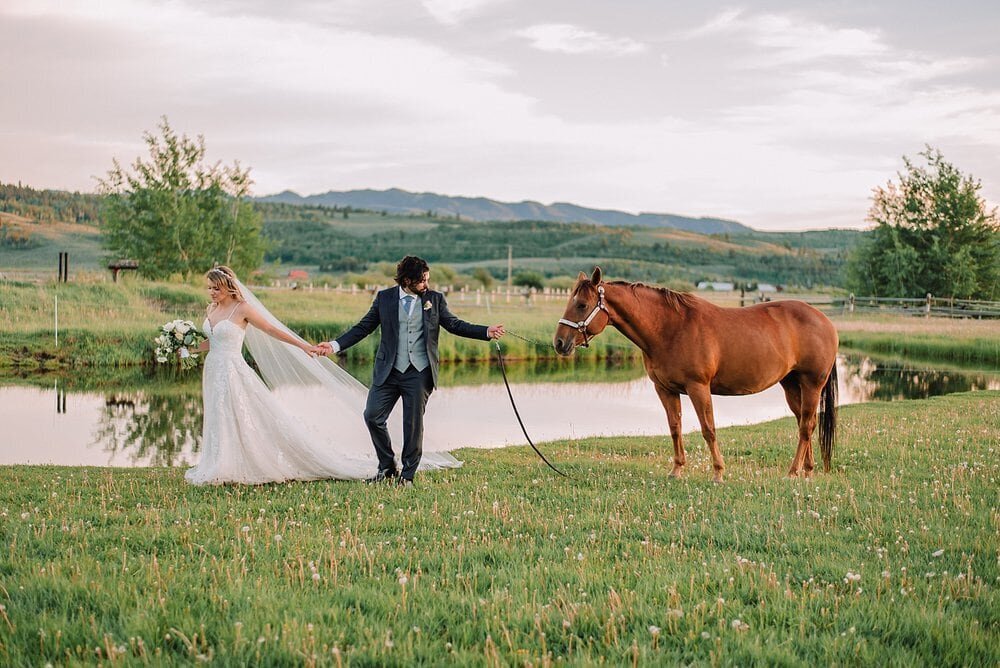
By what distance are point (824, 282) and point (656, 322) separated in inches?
4430

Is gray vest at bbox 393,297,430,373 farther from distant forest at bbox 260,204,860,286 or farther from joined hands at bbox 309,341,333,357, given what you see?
distant forest at bbox 260,204,860,286

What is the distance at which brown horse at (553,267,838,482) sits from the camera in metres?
9.69

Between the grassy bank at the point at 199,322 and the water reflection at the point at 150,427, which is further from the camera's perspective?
the grassy bank at the point at 199,322

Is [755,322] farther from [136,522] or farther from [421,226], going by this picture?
[421,226]

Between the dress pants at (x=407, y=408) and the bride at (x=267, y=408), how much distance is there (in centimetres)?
59

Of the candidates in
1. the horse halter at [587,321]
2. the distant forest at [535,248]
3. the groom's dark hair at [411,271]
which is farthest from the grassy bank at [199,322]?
the distant forest at [535,248]

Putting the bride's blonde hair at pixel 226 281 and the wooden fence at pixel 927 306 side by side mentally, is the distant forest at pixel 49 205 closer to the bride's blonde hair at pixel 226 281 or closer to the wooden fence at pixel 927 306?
the wooden fence at pixel 927 306

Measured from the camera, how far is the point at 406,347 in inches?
363

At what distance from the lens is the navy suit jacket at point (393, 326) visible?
360 inches

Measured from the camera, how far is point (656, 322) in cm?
1002

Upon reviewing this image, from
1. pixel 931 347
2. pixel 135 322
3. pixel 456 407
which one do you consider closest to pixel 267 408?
pixel 456 407

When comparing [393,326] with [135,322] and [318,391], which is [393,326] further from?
[135,322]

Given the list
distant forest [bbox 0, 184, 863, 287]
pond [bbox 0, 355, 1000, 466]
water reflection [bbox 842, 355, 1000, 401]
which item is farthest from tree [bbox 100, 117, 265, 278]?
distant forest [bbox 0, 184, 863, 287]

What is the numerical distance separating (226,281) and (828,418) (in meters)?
7.73
